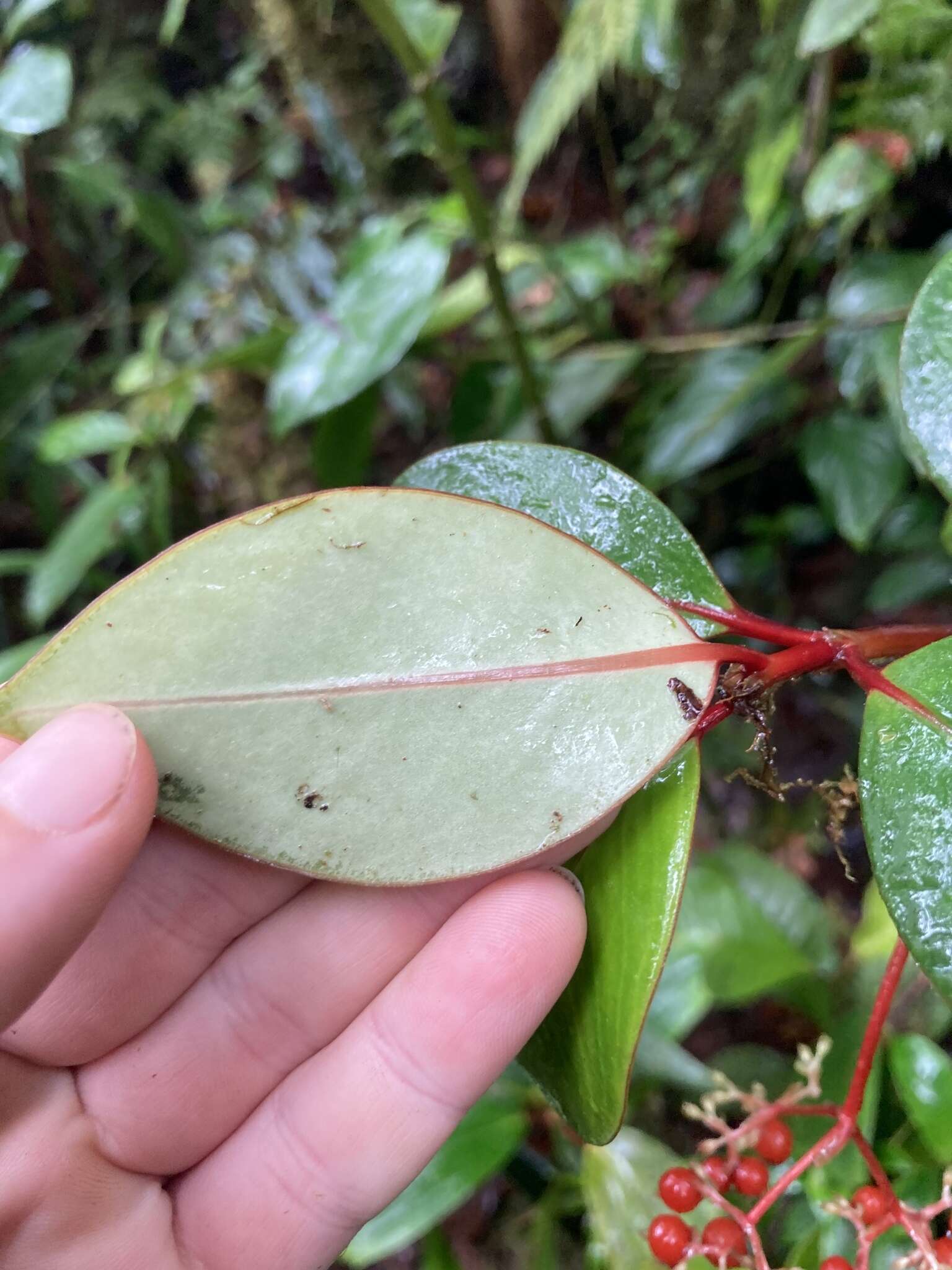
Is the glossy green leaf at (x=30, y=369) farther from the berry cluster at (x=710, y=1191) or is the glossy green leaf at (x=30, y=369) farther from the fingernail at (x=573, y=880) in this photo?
the berry cluster at (x=710, y=1191)

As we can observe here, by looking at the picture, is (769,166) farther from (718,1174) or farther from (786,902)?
(718,1174)

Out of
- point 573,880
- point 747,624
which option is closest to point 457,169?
point 747,624

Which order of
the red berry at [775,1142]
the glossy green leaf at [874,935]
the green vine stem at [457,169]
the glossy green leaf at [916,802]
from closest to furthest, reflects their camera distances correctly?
the glossy green leaf at [916,802] < the red berry at [775,1142] < the green vine stem at [457,169] < the glossy green leaf at [874,935]

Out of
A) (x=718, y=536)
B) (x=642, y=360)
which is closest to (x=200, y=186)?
(x=642, y=360)

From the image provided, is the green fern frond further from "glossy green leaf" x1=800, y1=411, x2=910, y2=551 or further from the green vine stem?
"glossy green leaf" x1=800, y1=411, x2=910, y2=551

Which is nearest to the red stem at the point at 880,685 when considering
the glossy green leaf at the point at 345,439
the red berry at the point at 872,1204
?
the red berry at the point at 872,1204

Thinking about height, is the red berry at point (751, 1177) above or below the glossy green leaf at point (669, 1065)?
above
